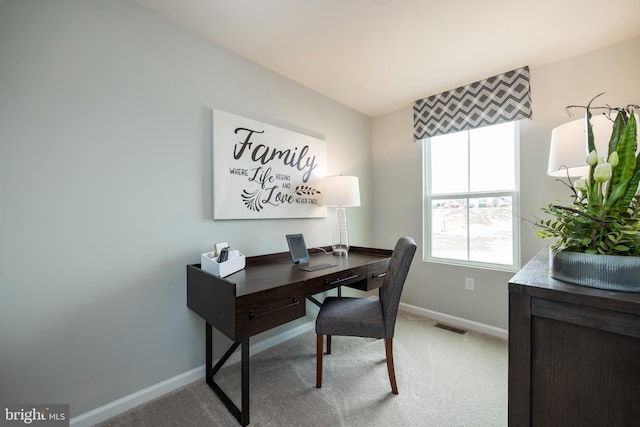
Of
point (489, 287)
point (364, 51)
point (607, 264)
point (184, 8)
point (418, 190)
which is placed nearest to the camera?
point (607, 264)

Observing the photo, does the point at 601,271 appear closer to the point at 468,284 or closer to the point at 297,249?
the point at 297,249

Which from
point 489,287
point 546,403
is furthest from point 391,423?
point 489,287

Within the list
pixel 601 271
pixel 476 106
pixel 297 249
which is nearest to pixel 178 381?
pixel 297 249

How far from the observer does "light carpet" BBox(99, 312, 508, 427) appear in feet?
4.66

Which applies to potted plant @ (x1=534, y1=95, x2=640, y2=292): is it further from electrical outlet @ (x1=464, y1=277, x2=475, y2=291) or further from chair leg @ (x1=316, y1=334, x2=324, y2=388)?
electrical outlet @ (x1=464, y1=277, x2=475, y2=291)

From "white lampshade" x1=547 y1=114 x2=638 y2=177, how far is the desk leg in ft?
6.26

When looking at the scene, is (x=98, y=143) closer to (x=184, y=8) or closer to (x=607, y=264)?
(x=184, y=8)

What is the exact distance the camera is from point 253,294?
1293 millimetres

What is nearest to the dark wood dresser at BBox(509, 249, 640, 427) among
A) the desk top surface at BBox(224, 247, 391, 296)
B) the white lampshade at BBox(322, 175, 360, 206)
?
the desk top surface at BBox(224, 247, 391, 296)

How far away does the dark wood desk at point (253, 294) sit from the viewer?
127cm

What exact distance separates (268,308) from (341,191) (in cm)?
122

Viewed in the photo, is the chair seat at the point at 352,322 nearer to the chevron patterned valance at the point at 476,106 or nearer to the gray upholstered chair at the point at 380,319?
the gray upholstered chair at the point at 380,319

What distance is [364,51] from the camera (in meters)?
1.93

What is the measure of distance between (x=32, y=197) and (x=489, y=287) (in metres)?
3.23
